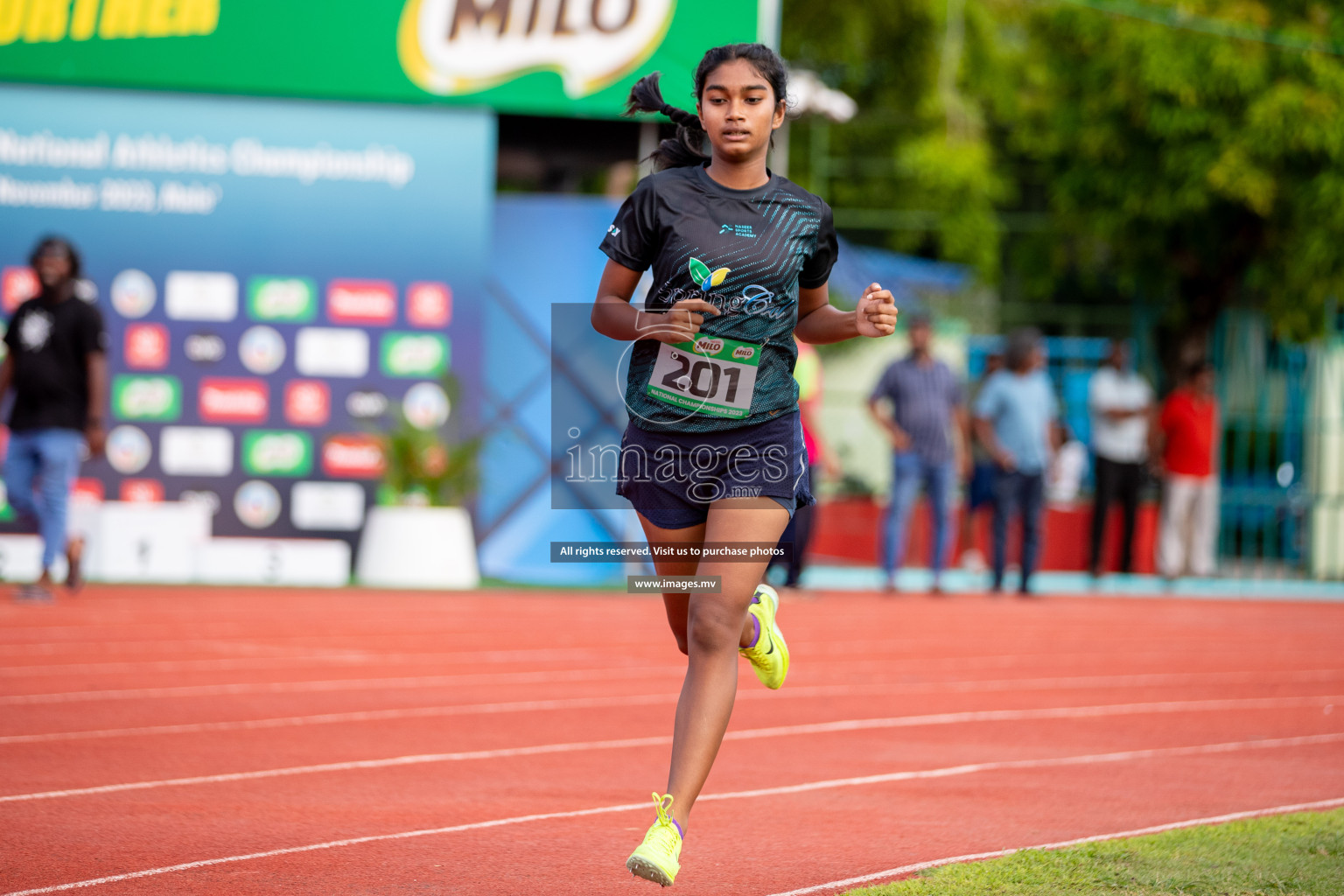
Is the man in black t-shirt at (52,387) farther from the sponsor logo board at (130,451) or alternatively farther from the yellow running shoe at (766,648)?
the yellow running shoe at (766,648)

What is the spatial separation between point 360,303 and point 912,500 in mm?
4956

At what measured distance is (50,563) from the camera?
11.3 metres

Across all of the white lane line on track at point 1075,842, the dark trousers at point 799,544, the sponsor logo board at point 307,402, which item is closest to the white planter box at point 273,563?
the sponsor logo board at point 307,402

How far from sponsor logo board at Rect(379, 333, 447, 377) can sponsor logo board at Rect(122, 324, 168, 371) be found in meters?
1.79

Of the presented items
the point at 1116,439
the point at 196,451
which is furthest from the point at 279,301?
the point at 1116,439

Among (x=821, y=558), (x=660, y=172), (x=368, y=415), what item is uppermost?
(x=660, y=172)

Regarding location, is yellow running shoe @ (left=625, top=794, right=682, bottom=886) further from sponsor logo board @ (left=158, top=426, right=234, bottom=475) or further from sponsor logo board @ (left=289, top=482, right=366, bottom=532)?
sponsor logo board @ (left=158, top=426, right=234, bottom=475)

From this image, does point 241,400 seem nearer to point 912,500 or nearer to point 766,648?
point 912,500

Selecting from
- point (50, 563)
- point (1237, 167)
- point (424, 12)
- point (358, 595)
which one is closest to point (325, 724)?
point (50, 563)

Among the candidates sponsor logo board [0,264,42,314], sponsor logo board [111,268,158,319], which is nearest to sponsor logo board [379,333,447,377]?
sponsor logo board [111,268,158,319]

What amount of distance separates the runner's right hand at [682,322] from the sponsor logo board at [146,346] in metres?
10.8

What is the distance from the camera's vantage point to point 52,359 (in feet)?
36.4

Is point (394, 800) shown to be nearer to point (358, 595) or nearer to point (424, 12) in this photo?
point (358, 595)

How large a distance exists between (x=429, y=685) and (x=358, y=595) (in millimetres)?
4761
